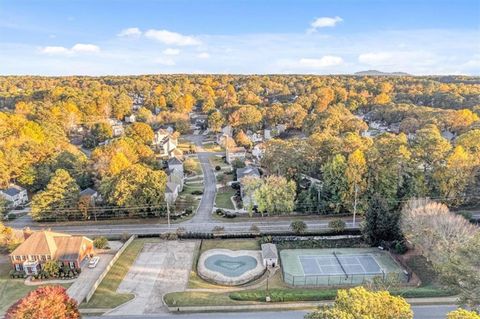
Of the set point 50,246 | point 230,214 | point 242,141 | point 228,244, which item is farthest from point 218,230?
point 242,141

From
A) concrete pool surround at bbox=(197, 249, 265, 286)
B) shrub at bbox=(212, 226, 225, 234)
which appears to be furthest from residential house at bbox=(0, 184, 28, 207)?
concrete pool surround at bbox=(197, 249, 265, 286)

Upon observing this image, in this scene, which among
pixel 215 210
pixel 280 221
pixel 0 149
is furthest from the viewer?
pixel 0 149

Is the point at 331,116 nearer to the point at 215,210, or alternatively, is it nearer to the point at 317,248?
the point at 215,210

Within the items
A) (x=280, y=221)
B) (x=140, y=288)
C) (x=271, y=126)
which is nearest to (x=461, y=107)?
(x=271, y=126)

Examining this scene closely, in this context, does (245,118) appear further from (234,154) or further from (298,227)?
(298,227)

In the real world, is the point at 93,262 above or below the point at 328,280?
below

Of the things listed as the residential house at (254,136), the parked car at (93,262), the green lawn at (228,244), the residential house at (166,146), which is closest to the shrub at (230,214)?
the green lawn at (228,244)
